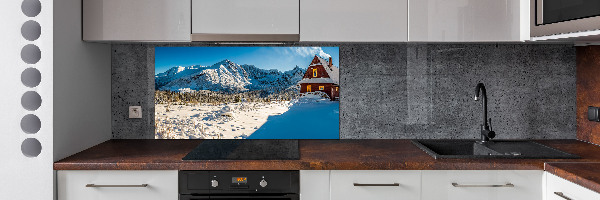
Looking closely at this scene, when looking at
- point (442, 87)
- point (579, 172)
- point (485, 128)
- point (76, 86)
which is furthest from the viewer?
point (442, 87)

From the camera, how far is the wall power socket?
2.63 metres

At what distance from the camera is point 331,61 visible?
2619mm

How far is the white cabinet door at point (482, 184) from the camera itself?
1932mm

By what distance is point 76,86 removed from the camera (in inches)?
85.7

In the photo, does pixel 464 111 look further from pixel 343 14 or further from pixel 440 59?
pixel 343 14

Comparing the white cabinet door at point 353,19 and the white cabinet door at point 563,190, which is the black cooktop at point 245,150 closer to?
the white cabinet door at point 353,19

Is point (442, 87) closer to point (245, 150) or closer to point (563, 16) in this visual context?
point (563, 16)

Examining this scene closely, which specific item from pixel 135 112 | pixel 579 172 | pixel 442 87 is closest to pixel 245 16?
pixel 135 112

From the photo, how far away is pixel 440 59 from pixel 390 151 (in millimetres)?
745
